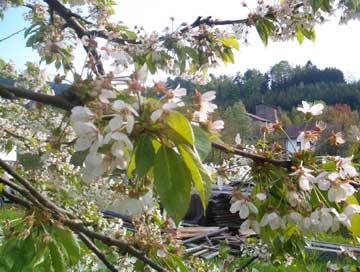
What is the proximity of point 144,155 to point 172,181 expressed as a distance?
0.21 feet

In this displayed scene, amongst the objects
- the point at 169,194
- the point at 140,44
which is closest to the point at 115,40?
the point at 140,44

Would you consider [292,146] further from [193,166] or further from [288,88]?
[288,88]

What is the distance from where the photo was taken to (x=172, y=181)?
0.81m

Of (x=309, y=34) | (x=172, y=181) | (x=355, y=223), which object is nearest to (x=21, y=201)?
(x=172, y=181)

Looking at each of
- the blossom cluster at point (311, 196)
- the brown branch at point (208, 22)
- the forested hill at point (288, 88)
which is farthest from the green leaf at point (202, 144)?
the forested hill at point (288, 88)

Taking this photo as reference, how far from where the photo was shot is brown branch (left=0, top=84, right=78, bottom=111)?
0.83 meters

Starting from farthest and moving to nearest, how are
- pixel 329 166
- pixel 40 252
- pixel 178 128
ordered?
pixel 40 252 < pixel 329 166 < pixel 178 128

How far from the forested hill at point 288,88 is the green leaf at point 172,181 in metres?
53.7

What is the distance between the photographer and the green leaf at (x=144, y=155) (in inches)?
31.8

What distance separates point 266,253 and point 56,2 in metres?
2.03

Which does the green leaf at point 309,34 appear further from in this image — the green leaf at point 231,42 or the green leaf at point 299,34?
the green leaf at point 231,42

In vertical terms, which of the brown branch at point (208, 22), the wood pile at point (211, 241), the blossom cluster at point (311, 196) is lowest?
→ the wood pile at point (211, 241)

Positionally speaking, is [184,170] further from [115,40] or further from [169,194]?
[115,40]

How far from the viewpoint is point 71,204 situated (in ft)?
8.02
